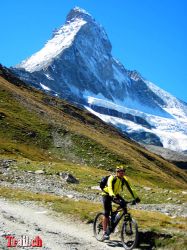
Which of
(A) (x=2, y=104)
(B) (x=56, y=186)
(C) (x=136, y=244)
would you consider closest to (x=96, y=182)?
(B) (x=56, y=186)

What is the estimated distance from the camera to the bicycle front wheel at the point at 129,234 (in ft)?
69.9

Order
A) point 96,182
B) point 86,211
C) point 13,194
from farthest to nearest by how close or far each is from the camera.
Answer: point 96,182
point 13,194
point 86,211

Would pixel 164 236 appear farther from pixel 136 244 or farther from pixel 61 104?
pixel 61 104

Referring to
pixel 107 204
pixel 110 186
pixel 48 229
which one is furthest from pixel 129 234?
pixel 48 229

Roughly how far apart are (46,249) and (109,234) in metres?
4.38

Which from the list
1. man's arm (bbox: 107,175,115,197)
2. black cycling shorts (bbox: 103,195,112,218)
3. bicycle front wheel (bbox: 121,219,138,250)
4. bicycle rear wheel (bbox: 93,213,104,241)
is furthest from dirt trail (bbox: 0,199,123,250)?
man's arm (bbox: 107,175,115,197)

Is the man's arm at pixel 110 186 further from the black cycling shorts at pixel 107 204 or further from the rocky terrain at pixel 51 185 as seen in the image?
the rocky terrain at pixel 51 185

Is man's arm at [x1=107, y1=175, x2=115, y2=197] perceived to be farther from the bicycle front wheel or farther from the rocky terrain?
the rocky terrain

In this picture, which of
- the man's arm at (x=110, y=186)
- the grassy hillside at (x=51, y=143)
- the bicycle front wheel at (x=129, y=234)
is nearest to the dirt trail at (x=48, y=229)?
the bicycle front wheel at (x=129, y=234)

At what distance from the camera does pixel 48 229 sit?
79.5 feet

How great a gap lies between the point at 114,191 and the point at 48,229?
4259 millimetres

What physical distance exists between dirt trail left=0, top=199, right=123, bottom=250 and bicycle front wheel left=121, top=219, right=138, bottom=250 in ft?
1.36

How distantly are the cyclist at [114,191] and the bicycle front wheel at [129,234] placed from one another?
86cm

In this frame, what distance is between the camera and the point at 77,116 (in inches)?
5463
